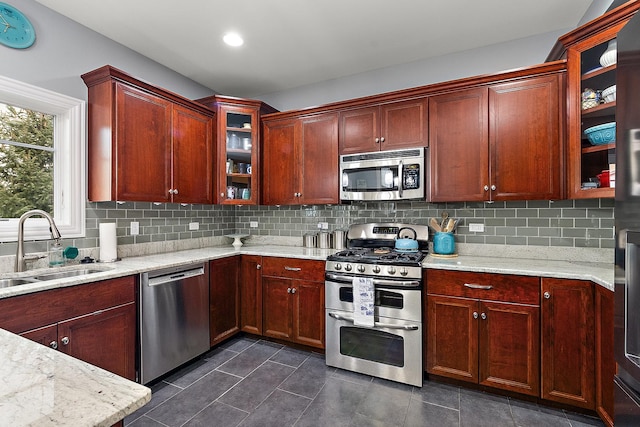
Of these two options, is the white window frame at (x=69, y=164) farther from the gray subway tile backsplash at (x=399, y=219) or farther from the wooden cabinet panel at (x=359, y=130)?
the wooden cabinet panel at (x=359, y=130)

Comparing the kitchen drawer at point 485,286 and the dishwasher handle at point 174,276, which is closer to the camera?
the kitchen drawer at point 485,286

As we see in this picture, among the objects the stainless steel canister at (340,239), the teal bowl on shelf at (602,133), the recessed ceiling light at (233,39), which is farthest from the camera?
the stainless steel canister at (340,239)

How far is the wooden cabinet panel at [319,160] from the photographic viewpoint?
3.05 m

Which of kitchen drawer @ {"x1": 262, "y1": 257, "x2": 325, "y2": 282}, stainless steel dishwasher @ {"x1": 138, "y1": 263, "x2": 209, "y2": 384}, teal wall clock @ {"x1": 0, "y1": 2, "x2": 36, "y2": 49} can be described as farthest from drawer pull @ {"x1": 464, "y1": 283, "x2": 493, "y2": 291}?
teal wall clock @ {"x1": 0, "y1": 2, "x2": 36, "y2": 49}

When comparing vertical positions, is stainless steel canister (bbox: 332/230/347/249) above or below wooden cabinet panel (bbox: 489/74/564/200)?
below

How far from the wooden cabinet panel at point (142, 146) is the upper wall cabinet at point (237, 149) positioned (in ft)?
1.79

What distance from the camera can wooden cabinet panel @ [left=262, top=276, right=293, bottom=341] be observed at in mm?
2887

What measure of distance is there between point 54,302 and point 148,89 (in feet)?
5.83

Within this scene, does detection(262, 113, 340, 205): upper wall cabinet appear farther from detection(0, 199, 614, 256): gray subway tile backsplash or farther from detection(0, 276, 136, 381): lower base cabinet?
detection(0, 276, 136, 381): lower base cabinet

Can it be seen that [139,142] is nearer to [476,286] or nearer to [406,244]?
[406,244]

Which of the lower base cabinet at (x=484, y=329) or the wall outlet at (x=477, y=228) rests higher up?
the wall outlet at (x=477, y=228)

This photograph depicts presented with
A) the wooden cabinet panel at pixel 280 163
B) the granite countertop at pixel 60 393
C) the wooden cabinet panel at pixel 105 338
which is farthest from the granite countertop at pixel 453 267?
the granite countertop at pixel 60 393

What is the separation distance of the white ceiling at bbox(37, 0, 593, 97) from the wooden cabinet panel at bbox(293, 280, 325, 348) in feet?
7.15

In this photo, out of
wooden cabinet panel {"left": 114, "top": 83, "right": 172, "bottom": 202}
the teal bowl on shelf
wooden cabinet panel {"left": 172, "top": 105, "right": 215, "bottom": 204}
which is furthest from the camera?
wooden cabinet panel {"left": 172, "top": 105, "right": 215, "bottom": 204}
